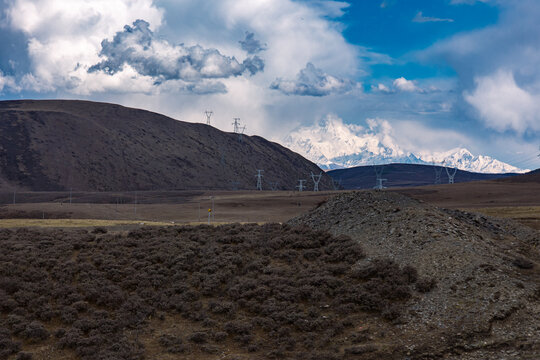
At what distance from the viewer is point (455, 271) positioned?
22016mm

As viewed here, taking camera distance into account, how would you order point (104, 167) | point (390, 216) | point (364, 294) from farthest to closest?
1. point (104, 167)
2. point (390, 216)
3. point (364, 294)

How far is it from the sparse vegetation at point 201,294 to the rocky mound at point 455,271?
1.23 meters

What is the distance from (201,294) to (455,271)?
12.4 m

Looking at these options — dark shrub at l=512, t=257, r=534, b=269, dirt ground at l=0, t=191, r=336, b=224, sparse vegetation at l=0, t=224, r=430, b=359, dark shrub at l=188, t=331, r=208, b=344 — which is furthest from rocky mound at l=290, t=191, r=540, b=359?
dirt ground at l=0, t=191, r=336, b=224

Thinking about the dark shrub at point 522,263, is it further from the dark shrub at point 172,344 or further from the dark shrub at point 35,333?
the dark shrub at point 35,333

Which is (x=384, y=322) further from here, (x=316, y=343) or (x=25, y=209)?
(x=25, y=209)

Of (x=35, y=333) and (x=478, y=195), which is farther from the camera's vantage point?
(x=478, y=195)

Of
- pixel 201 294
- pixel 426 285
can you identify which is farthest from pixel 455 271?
pixel 201 294

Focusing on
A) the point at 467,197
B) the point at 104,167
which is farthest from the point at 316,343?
the point at 104,167

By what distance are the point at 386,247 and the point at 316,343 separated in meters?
8.52

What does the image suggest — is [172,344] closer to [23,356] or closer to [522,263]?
[23,356]

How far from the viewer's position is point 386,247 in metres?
25.5

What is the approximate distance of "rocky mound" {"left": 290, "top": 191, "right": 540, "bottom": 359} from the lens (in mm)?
17734

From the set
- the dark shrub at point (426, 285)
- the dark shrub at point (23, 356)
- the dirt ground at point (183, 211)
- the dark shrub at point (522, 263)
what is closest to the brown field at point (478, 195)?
the dirt ground at point (183, 211)
